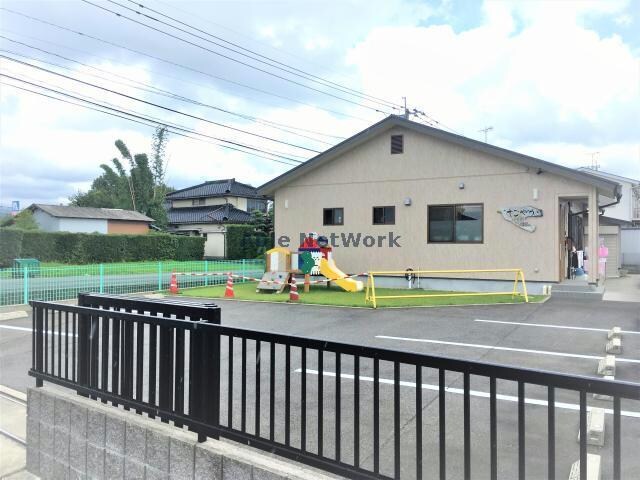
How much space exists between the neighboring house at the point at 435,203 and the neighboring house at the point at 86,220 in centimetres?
2418

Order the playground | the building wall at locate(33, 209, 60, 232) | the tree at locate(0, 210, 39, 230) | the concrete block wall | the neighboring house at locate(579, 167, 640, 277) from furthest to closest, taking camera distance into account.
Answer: the building wall at locate(33, 209, 60, 232)
the tree at locate(0, 210, 39, 230)
the neighboring house at locate(579, 167, 640, 277)
the playground
the concrete block wall

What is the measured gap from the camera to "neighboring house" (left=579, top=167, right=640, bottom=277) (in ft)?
61.1

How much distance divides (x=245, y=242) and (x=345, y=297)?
17601 mm

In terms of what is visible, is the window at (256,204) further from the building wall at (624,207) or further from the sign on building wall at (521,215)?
the sign on building wall at (521,215)

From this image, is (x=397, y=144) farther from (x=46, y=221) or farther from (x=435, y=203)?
(x=46, y=221)

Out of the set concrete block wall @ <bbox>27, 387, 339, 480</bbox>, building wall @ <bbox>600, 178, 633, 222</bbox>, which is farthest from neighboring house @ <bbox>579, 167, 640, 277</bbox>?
concrete block wall @ <bbox>27, 387, 339, 480</bbox>

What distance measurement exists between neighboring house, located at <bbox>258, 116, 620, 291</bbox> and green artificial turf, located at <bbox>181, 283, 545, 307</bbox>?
1.32 m

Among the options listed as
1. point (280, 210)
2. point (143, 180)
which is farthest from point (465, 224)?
point (143, 180)

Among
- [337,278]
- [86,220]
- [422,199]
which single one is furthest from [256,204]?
[337,278]

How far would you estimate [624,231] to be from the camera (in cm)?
2355

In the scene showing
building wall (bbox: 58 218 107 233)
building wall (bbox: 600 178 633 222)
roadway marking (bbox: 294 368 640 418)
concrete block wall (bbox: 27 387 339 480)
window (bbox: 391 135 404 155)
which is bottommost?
roadway marking (bbox: 294 368 640 418)

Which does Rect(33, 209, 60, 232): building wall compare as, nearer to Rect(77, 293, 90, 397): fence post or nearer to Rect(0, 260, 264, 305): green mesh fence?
Rect(0, 260, 264, 305): green mesh fence

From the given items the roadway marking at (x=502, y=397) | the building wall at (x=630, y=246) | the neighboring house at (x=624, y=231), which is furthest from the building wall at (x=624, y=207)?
the roadway marking at (x=502, y=397)

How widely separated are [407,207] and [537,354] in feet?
28.9
